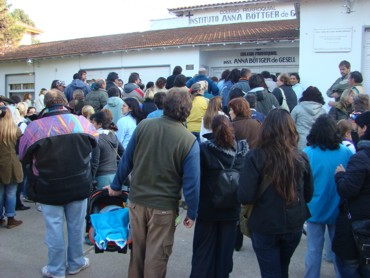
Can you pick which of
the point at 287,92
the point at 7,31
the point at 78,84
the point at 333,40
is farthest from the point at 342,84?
the point at 7,31

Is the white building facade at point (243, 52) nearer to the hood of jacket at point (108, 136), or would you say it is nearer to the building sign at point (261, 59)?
the building sign at point (261, 59)

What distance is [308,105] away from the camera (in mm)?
6344

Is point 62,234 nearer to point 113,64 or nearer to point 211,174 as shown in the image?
point 211,174

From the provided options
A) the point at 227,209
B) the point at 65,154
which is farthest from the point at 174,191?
the point at 65,154

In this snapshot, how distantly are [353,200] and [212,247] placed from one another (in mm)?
1363

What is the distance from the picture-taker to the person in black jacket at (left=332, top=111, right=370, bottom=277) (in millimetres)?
3180

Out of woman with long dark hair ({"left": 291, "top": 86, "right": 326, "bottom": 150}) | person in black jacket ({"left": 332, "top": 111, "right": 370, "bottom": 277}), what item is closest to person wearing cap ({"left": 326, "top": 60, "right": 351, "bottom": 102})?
woman with long dark hair ({"left": 291, "top": 86, "right": 326, "bottom": 150})

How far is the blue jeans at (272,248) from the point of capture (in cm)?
313

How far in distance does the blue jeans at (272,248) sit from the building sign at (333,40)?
7.73 metres

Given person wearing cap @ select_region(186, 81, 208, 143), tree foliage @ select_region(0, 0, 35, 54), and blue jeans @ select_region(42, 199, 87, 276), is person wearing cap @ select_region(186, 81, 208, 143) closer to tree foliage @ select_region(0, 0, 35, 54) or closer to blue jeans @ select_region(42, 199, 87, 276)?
blue jeans @ select_region(42, 199, 87, 276)

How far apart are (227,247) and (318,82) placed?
295 inches

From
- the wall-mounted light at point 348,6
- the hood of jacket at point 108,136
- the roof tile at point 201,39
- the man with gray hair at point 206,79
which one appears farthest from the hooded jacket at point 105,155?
the roof tile at point 201,39

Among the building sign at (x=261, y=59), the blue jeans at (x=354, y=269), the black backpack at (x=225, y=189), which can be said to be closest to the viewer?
the blue jeans at (x=354, y=269)

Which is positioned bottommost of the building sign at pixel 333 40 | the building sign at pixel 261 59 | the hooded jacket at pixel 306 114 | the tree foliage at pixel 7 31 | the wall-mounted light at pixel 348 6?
the hooded jacket at pixel 306 114
